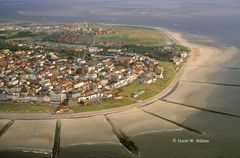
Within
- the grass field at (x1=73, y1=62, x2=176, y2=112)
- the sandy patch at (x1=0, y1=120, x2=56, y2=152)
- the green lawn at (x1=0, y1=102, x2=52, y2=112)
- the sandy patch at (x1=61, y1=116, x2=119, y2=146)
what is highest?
the grass field at (x1=73, y1=62, x2=176, y2=112)

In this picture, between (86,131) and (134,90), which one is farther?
(134,90)

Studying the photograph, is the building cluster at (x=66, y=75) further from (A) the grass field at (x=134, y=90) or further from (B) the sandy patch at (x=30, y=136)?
(B) the sandy patch at (x=30, y=136)

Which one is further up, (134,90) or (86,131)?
(134,90)

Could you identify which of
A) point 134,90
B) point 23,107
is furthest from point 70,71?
point 23,107

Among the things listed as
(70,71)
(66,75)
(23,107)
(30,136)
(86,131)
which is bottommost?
(30,136)

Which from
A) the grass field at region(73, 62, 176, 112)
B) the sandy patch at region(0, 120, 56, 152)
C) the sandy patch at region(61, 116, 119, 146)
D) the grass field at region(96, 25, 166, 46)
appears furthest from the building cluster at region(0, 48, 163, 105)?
the grass field at region(96, 25, 166, 46)

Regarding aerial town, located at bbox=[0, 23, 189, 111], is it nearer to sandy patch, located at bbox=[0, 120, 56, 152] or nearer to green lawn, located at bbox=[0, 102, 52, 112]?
green lawn, located at bbox=[0, 102, 52, 112]

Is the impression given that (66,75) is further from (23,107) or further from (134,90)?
(23,107)
